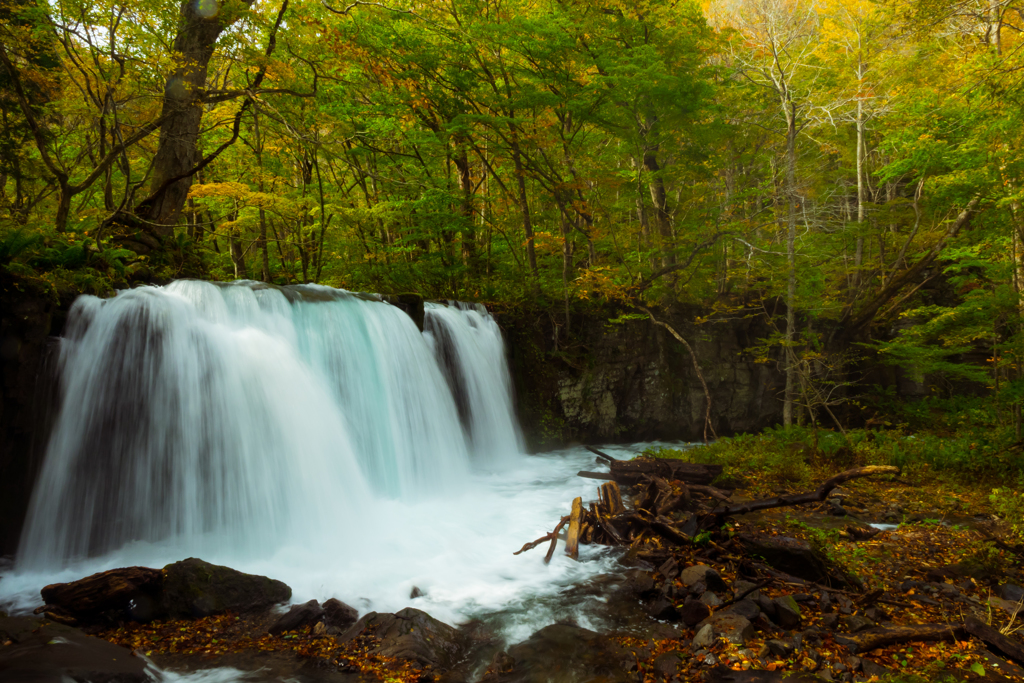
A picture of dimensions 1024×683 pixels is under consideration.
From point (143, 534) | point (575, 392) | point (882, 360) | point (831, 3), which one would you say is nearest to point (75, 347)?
point (143, 534)

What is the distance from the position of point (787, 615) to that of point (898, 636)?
72cm

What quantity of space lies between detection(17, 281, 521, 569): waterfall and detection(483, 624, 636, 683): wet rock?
319cm

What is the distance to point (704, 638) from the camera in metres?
3.95

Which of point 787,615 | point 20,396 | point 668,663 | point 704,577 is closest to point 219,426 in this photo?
point 20,396

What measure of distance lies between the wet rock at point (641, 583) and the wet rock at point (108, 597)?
13.9 feet

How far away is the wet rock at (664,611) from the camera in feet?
14.9

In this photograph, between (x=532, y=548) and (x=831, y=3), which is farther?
(x=831, y=3)

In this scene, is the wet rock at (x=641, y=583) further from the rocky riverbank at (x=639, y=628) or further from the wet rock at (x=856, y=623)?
the wet rock at (x=856, y=623)

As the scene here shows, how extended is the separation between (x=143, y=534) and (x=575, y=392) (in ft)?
29.5

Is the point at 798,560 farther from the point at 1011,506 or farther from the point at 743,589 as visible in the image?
the point at 1011,506

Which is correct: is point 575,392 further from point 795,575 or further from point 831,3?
point 831,3

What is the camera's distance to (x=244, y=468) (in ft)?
20.6

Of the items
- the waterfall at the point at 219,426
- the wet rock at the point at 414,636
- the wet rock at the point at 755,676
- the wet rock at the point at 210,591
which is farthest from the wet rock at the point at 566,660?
the waterfall at the point at 219,426

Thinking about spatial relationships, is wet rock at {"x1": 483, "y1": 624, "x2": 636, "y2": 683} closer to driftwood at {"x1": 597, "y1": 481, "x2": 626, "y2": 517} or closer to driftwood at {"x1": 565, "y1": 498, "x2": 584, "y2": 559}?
driftwood at {"x1": 565, "y1": 498, "x2": 584, "y2": 559}
